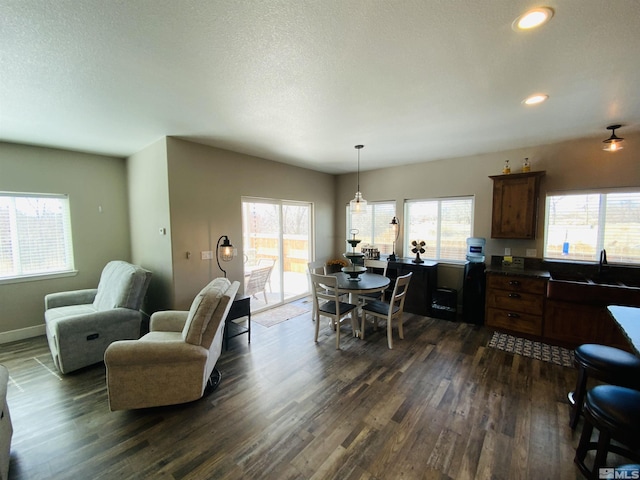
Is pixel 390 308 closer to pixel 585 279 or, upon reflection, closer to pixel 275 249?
pixel 275 249

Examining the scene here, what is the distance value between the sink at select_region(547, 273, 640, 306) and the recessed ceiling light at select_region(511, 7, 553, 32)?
10.0 feet

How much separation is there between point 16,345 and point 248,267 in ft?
10.3

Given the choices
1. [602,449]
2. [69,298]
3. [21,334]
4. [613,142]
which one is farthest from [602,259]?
[21,334]

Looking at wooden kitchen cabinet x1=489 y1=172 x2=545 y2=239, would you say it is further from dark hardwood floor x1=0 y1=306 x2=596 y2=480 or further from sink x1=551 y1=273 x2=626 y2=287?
dark hardwood floor x1=0 y1=306 x2=596 y2=480

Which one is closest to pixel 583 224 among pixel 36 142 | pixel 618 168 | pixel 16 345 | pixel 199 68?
pixel 618 168

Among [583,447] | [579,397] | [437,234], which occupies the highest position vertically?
[437,234]

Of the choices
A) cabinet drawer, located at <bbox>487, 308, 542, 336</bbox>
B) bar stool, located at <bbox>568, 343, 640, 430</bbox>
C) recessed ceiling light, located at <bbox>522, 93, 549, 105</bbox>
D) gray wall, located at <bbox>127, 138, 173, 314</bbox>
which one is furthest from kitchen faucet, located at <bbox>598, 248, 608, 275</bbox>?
gray wall, located at <bbox>127, 138, 173, 314</bbox>

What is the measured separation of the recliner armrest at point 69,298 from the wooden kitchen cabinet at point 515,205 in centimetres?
612

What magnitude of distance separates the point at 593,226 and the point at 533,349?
1.94 metres

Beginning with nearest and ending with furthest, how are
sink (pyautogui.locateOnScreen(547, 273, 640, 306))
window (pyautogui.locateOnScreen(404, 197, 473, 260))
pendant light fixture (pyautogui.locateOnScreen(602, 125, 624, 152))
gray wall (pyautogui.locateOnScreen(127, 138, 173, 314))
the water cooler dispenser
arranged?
1. sink (pyautogui.locateOnScreen(547, 273, 640, 306))
2. pendant light fixture (pyautogui.locateOnScreen(602, 125, 624, 152))
3. gray wall (pyautogui.locateOnScreen(127, 138, 173, 314))
4. the water cooler dispenser
5. window (pyautogui.locateOnScreen(404, 197, 473, 260))

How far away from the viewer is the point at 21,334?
3.64 metres

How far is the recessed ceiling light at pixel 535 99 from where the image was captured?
227cm

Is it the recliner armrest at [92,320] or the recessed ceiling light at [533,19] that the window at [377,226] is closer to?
the recessed ceiling light at [533,19]

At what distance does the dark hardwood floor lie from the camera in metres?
1.71
